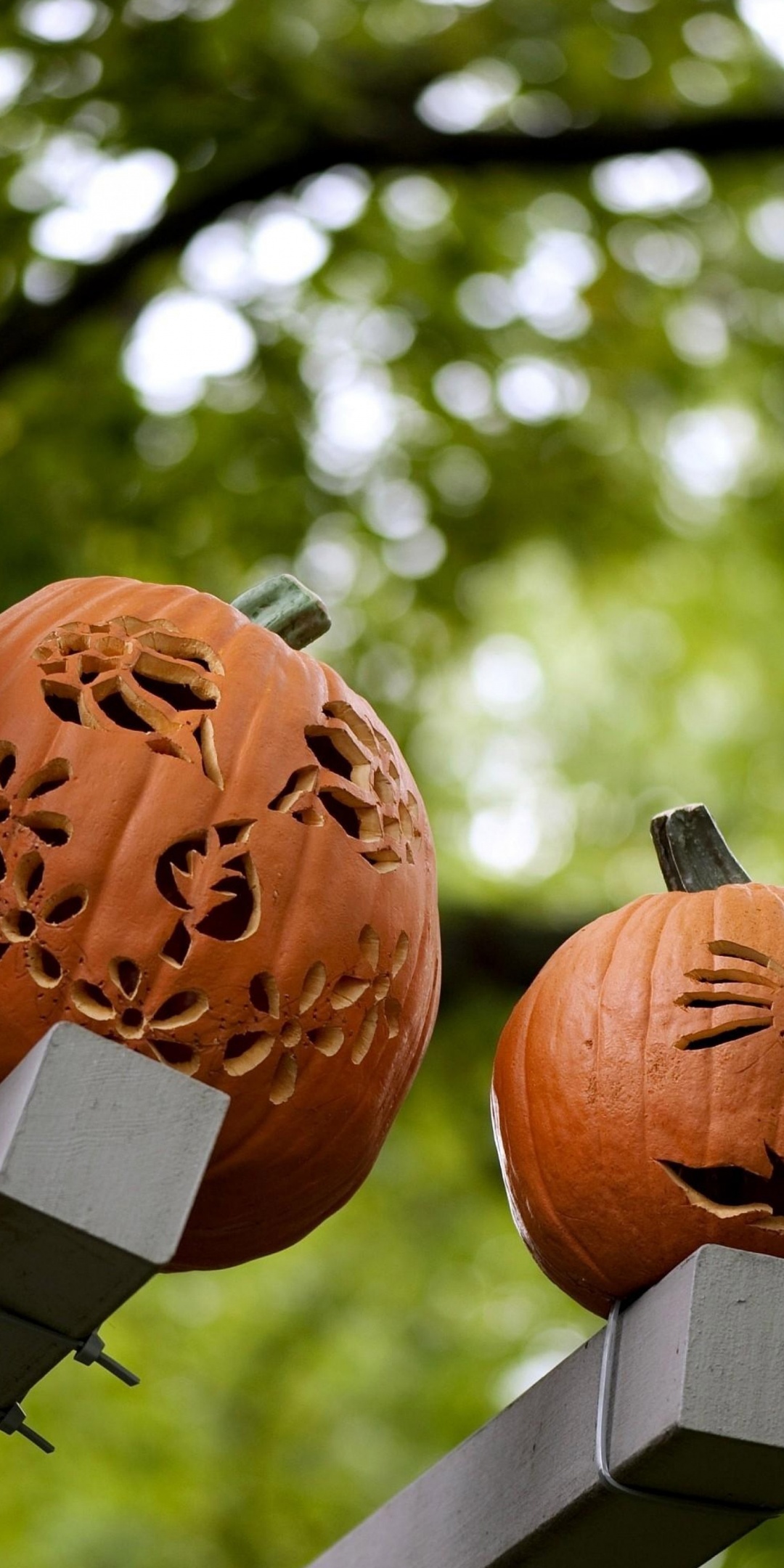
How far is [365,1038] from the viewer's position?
119 centimetres

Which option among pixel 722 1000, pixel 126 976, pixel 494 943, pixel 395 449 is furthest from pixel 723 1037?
pixel 395 449

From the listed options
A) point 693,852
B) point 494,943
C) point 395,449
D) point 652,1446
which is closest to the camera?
point 652,1446

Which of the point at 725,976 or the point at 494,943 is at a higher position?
the point at 725,976

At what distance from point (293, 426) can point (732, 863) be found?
3.61m

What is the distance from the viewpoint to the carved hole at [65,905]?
1.09 meters

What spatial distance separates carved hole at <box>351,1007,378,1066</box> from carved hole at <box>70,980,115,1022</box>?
20 centimetres

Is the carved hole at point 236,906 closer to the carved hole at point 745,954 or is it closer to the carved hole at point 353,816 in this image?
the carved hole at point 353,816

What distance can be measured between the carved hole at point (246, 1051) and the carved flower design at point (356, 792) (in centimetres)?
16

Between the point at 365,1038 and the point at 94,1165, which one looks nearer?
the point at 94,1165

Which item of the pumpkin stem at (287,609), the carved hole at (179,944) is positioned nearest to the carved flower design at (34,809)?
the carved hole at (179,944)

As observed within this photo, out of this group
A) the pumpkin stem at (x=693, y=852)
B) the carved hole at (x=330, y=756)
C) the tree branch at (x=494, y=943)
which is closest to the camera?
the carved hole at (x=330, y=756)

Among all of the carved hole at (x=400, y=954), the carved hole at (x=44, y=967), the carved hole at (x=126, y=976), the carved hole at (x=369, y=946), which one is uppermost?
the carved hole at (x=44, y=967)

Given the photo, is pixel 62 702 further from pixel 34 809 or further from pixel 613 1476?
pixel 613 1476

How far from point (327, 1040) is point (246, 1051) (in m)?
0.06
